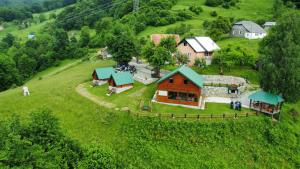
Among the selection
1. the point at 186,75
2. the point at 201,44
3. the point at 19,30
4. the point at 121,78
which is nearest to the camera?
the point at 186,75

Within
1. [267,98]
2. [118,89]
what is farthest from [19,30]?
[267,98]

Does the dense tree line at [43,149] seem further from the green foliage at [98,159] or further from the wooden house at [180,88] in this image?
the wooden house at [180,88]

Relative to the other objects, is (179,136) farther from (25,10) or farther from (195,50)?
(25,10)

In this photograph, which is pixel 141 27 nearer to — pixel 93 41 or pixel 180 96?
pixel 93 41

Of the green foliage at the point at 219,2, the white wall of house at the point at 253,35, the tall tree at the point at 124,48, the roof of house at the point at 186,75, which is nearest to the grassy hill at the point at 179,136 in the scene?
the roof of house at the point at 186,75

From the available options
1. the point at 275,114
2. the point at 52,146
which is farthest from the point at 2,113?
the point at 275,114

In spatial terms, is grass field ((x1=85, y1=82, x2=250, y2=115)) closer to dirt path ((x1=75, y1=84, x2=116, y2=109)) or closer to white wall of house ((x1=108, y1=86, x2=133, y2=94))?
dirt path ((x1=75, y1=84, x2=116, y2=109))

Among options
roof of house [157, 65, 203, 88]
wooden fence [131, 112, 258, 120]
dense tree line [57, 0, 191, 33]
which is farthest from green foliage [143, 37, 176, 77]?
dense tree line [57, 0, 191, 33]
